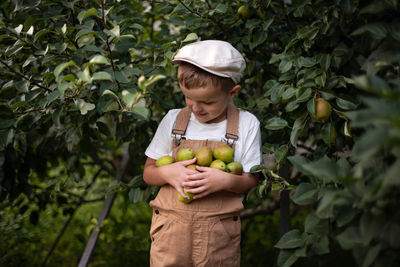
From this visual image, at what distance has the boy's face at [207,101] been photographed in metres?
1.45

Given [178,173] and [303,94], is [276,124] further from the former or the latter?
[178,173]

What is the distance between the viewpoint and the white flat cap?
1.42m

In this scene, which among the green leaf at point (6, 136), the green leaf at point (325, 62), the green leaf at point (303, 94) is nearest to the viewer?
the green leaf at point (303, 94)

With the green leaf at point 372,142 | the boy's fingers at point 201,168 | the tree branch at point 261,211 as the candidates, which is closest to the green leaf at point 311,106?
the boy's fingers at point 201,168

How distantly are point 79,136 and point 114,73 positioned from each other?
505 millimetres

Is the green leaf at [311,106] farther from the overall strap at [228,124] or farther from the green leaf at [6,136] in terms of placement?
the green leaf at [6,136]

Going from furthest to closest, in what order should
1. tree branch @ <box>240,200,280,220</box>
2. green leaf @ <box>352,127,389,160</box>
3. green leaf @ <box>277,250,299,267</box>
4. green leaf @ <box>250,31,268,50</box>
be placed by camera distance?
tree branch @ <box>240,200,280,220</box> → green leaf @ <box>250,31,268,50</box> → green leaf @ <box>277,250,299,267</box> → green leaf @ <box>352,127,389,160</box>

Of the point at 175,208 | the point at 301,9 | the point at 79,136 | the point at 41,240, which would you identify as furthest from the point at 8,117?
the point at 41,240

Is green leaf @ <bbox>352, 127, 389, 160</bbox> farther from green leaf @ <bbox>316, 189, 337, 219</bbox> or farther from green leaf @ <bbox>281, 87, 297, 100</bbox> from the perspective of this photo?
green leaf @ <bbox>281, 87, 297, 100</bbox>

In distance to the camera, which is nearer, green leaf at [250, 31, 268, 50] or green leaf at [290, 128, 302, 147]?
green leaf at [290, 128, 302, 147]

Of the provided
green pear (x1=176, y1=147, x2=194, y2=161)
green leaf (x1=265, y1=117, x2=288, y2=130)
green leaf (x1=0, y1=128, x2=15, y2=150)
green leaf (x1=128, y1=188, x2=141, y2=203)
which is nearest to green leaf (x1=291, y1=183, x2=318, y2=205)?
green leaf (x1=265, y1=117, x2=288, y2=130)

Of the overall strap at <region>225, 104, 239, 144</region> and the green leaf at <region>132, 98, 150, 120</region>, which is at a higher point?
the green leaf at <region>132, 98, 150, 120</region>

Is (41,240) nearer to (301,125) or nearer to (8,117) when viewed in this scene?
(8,117)

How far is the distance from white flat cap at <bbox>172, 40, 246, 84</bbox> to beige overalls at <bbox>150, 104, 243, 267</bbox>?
0.22m
